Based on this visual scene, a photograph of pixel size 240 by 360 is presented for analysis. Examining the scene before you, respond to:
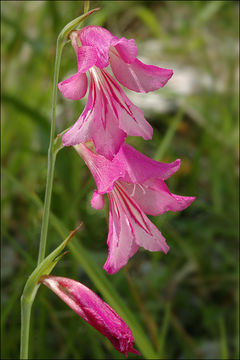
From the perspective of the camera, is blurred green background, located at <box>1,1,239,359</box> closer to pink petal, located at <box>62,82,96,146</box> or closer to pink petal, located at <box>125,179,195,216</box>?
pink petal, located at <box>125,179,195,216</box>

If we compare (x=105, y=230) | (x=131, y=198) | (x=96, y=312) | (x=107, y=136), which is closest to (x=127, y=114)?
(x=107, y=136)

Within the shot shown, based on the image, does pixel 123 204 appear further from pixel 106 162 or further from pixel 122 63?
pixel 122 63

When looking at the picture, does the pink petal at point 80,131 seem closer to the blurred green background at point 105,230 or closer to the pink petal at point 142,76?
the pink petal at point 142,76

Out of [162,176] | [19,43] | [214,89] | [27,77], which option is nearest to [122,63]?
[162,176]

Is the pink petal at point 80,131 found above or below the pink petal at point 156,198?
above

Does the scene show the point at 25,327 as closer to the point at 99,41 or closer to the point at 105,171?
the point at 105,171

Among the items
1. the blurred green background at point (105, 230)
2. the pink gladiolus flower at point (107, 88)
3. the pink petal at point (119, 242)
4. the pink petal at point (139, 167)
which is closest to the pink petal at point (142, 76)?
the pink gladiolus flower at point (107, 88)

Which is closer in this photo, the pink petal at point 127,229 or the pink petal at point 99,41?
the pink petal at point 99,41
